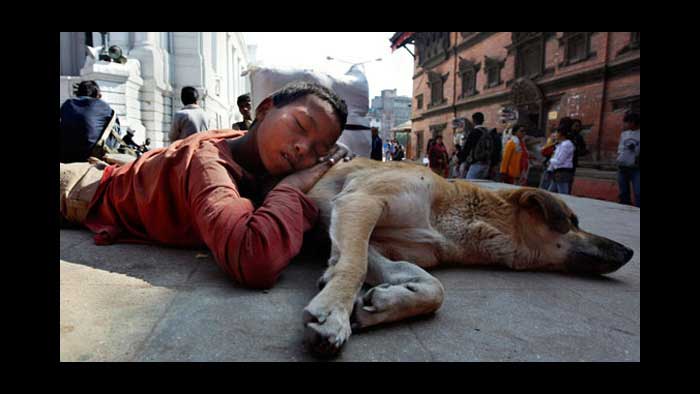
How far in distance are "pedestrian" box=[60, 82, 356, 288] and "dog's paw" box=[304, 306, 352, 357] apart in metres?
0.51

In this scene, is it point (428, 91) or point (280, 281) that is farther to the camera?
point (428, 91)

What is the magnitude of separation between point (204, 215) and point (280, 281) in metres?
0.52

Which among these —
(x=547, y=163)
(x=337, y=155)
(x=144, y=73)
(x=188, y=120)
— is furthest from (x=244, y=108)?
(x=144, y=73)

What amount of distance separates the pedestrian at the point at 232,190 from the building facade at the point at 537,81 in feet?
42.1

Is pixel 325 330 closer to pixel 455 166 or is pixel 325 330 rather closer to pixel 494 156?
pixel 494 156

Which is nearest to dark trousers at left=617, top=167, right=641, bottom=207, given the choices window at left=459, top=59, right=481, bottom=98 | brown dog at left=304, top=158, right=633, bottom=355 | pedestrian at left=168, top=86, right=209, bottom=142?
brown dog at left=304, top=158, right=633, bottom=355

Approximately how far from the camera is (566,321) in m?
1.69

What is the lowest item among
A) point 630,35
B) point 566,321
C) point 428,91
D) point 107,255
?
point 566,321

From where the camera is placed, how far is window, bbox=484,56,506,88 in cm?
1919

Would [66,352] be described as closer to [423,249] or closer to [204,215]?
[204,215]

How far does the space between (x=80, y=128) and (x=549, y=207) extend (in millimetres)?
5171

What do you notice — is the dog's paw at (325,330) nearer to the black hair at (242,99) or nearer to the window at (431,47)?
the black hair at (242,99)

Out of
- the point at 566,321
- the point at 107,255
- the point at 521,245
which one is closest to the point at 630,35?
the point at 521,245
